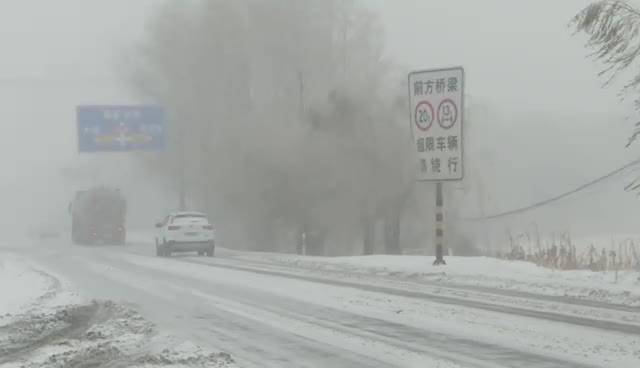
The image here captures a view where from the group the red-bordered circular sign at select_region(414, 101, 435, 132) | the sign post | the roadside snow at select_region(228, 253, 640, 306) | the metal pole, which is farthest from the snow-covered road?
the red-bordered circular sign at select_region(414, 101, 435, 132)

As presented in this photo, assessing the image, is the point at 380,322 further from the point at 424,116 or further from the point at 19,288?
the point at 424,116

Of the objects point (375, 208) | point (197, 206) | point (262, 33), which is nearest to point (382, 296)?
point (375, 208)

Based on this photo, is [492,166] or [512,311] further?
[492,166]

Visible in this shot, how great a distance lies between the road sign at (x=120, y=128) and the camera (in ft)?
162

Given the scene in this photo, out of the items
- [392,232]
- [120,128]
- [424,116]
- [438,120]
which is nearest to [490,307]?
[438,120]

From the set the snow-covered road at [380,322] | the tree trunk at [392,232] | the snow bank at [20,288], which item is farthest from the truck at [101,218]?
the snow-covered road at [380,322]

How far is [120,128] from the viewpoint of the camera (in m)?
50.0

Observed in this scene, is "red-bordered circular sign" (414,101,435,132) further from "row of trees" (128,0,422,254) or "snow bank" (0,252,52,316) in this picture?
"row of trees" (128,0,422,254)

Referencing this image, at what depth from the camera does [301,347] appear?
9312mm

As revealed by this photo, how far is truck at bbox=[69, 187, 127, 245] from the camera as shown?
2101 inches

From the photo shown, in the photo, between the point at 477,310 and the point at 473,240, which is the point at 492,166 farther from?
the point at 477,310

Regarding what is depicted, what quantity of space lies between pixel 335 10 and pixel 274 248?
14132 mm

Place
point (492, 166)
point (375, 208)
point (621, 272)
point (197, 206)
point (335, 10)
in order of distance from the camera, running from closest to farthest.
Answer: point (621, 272) → point (375, 208) → point (492, 166) → point (335, 10) → point (197, 206)

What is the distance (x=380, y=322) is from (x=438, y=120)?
434 inches
